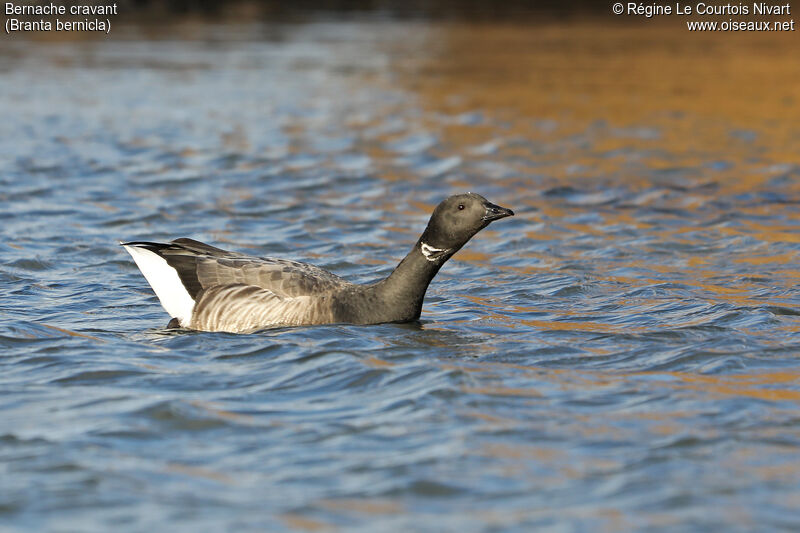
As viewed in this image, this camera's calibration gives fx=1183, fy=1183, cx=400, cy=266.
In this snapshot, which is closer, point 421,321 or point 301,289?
point 301,289

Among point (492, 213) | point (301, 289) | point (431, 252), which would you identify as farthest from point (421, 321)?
point (492, 213)

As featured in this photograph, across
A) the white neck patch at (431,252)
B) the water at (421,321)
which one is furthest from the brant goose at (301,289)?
the water at (421,321)

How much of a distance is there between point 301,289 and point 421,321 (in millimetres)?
1153

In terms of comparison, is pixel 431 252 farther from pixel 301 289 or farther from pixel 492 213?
pixel 301 289

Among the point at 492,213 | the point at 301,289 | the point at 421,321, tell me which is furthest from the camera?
the point at 421,321

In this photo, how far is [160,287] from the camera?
10281 mm

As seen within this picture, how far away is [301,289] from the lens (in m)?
10.1

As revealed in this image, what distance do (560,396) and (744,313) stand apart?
3072mm

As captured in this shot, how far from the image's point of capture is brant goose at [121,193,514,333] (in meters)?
9.93

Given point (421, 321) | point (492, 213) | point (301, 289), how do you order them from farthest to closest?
point (421, 321) < point (301, 289) < point (492, 213)

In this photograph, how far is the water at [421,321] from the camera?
254 inches

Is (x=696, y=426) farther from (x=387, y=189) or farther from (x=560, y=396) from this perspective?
(x=387, y=189)

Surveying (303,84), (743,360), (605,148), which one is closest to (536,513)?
(743,360)

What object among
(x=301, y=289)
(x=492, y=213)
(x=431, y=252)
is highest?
(x=492, y=213)
